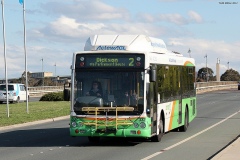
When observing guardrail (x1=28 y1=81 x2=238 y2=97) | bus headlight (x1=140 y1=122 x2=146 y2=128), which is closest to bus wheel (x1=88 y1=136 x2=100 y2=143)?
bus headlight (x1=140 y1=122 x2=146 y2=128)

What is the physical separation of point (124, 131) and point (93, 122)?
93 centimetres

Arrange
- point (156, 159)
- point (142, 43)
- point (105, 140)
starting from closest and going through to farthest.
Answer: point (156, 159) < point (142, 43) < point (105, 140)

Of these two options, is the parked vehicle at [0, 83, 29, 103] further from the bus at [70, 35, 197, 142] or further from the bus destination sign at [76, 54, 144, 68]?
the bus destination sign at [76, 54, 144, 68]

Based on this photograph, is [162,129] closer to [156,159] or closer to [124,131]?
[124,131]

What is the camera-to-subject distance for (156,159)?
48.2ft

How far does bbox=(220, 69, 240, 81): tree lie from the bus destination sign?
150 metres

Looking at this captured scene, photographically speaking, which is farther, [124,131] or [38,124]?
[38,124]

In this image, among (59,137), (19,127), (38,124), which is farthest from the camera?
(38,124)

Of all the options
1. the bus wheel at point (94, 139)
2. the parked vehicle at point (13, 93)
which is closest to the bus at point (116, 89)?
the bus wheel at point (94, 139)

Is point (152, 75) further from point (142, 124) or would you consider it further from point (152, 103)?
point (142, 124)

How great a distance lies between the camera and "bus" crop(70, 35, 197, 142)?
17.4m

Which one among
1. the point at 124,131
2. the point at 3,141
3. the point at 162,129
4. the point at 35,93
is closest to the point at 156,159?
the point at 124,131

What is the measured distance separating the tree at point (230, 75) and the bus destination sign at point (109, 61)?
493 feet

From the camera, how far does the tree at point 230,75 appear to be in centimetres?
16612
